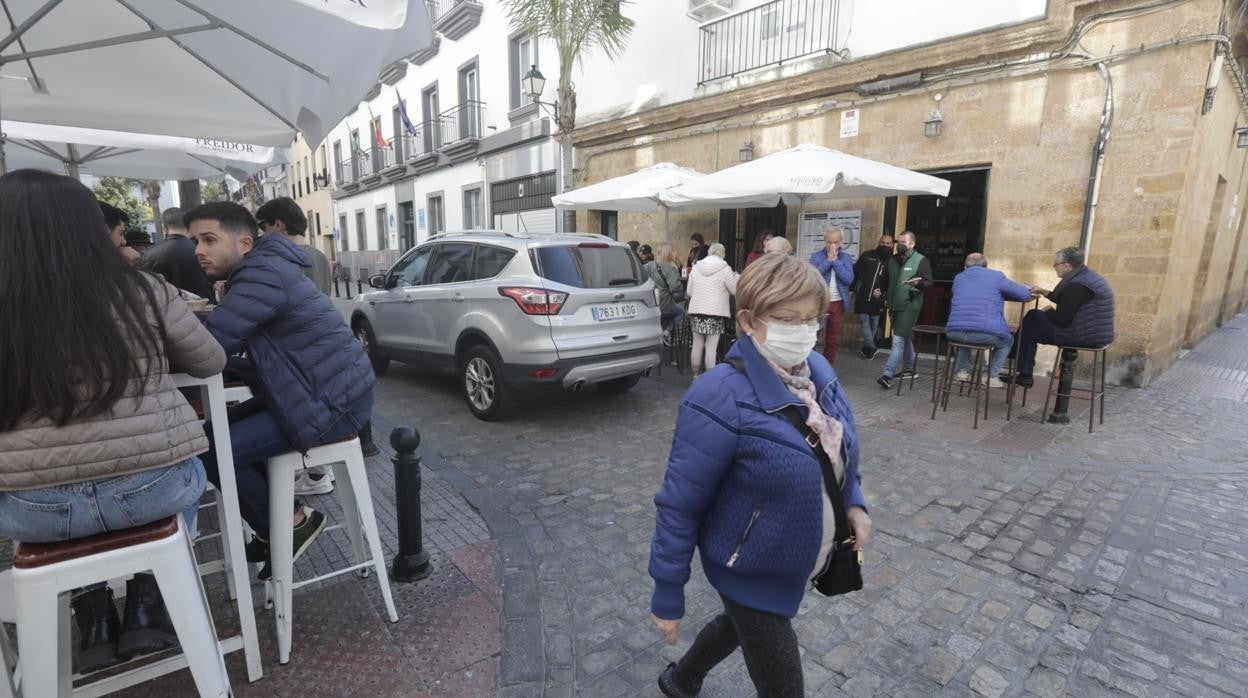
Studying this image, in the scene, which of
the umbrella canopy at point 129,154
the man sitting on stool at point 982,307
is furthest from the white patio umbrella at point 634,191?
the umbrella canopy at point 129,154

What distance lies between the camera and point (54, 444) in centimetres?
159

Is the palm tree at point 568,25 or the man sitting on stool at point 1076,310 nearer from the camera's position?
the man sitting on stool at point 1076,310

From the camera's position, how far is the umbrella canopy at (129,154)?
5.19 meters

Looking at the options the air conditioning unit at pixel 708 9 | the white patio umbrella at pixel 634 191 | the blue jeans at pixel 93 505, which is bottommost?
the blue jeans at pixel 93 505

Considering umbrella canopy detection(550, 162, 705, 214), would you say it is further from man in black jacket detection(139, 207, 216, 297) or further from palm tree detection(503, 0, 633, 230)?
man in black jacket detection(139, 207, 216, 297)

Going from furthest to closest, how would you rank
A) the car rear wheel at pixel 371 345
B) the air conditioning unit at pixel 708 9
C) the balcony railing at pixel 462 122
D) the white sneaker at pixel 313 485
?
the balcony railing at pixel 462 122 → the air conditioning unit at pixel 708 9 → the car rear wheel at pixel 371 345 → the white sneaker at pixel 313 485

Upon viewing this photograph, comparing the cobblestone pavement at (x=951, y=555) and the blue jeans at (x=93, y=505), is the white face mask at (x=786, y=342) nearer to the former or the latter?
the cobblestone pavement at (x=951, y=555)

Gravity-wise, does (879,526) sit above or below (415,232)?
below

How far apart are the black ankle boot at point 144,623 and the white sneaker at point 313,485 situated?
Result: 2055 mm

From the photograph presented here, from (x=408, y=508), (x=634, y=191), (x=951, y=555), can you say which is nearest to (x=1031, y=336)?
(x=951, y=555)

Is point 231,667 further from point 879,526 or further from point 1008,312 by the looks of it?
point 1008,312

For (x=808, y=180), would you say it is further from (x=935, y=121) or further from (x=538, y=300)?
(x=935, y=121)

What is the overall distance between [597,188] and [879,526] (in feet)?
23.5

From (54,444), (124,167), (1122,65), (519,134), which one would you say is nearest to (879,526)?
(54,444)
